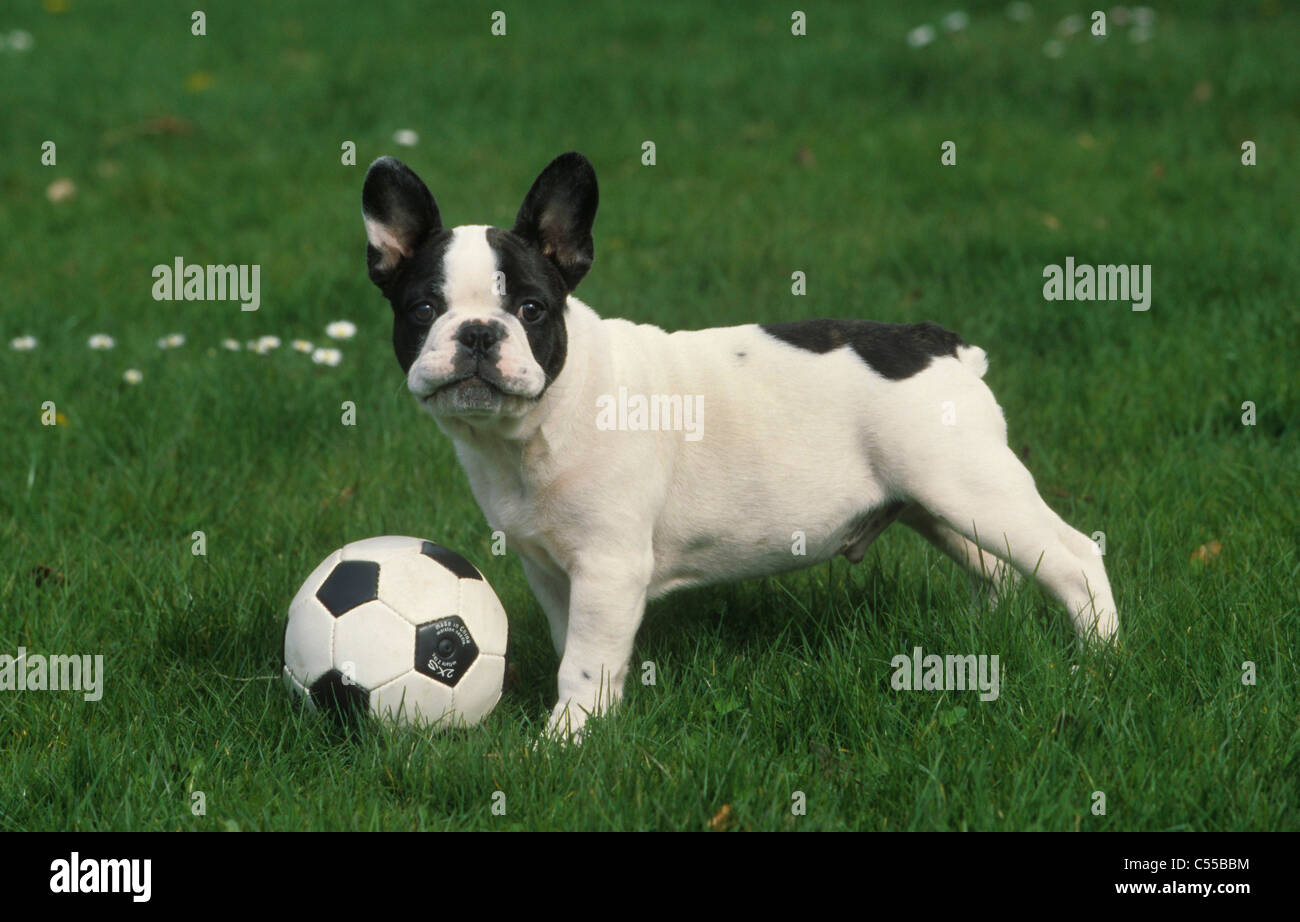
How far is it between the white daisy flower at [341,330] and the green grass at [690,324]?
15 cm

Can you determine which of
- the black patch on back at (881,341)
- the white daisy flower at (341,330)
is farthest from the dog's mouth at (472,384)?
the white daisy flower at (341,330)

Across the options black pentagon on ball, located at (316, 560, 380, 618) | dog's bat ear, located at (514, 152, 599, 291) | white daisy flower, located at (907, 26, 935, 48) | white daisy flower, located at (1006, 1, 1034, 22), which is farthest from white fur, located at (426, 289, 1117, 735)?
white daisy flower, located at (1006, 1, 1034, 22)

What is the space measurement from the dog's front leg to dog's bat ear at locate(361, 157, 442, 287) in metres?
0.95

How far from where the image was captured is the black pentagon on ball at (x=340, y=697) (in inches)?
133

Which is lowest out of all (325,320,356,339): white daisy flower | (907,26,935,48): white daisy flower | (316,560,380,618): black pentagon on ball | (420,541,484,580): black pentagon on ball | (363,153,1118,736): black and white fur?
(316,560,380,618): black pentagon on ball

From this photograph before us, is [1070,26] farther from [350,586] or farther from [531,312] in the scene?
[350,586]

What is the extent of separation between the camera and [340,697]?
11.1ft

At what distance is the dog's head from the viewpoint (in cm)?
313

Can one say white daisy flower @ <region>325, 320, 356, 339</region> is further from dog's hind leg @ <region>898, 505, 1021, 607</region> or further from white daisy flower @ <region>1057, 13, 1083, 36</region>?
white daisy flower @ <region>1057, 13, 1083, 36</region>

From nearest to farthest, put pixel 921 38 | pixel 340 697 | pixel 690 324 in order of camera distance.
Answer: pixel 340 697 < pixel 690 324 < pixel 921 38

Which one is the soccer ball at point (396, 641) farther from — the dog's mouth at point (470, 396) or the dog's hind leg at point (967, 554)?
the dog's hind leg at point (967, 554)

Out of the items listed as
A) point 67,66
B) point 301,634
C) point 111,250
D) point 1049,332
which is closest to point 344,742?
point 301,634

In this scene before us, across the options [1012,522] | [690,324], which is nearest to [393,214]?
[1012,522]

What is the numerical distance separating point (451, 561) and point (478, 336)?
0.78m
